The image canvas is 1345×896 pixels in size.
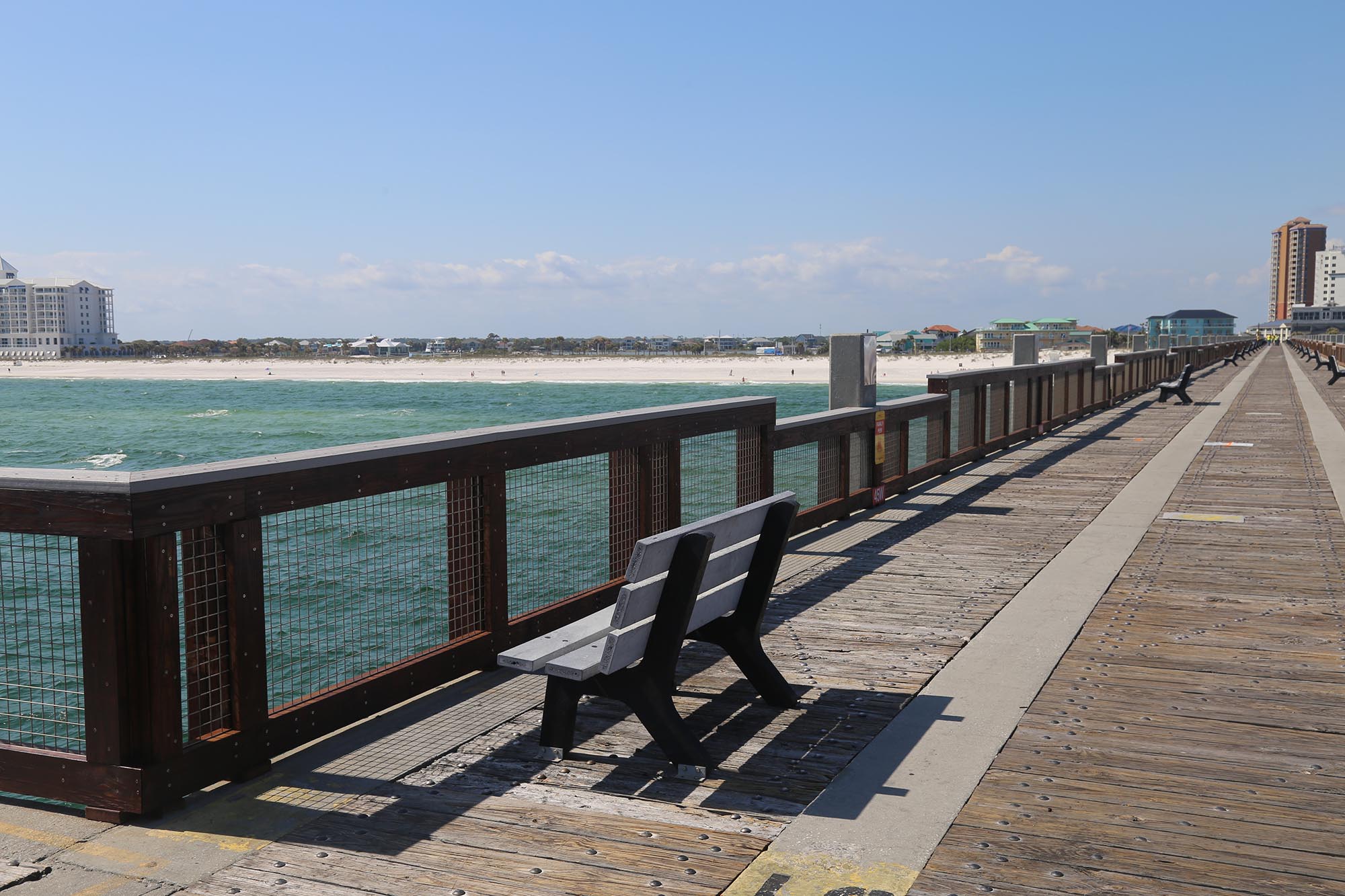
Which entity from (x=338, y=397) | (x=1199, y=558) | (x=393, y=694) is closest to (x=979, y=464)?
(x=1199, y=558)

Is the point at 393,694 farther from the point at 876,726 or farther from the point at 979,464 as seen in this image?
the point at 979,464

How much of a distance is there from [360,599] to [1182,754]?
24.2ft

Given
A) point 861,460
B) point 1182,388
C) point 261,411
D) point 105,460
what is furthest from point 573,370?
point 861,460

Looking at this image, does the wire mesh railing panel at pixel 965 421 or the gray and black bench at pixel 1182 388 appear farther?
the gray and black bench at pixel 1182 388

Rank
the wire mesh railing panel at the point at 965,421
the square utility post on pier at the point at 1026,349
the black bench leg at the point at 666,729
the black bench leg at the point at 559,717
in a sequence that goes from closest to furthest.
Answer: the black bench leg at the point at 666,729 → the black bench leg at the point at 559,717 → the wire mesh railing panel at the point at 965,421 → the square utility post on pier at the point at 1026,349

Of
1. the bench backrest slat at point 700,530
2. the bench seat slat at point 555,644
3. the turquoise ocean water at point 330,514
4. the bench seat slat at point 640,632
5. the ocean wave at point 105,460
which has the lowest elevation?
the ocean wave at point 105,460

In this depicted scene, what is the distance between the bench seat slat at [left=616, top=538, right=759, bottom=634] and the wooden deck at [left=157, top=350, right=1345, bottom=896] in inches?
26.1

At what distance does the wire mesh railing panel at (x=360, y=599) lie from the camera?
6.36 meters

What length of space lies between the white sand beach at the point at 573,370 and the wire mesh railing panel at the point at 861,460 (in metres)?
96.2

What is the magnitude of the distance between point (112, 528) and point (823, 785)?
275 cm

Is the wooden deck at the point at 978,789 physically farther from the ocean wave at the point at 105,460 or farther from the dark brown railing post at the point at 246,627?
the ocean wave at the point at 105,460

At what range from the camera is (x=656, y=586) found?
455 cm

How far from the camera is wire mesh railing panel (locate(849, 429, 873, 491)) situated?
11.5 m

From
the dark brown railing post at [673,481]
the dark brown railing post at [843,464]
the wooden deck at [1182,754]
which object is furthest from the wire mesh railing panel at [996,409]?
the dark brown railing post at [673,481]
